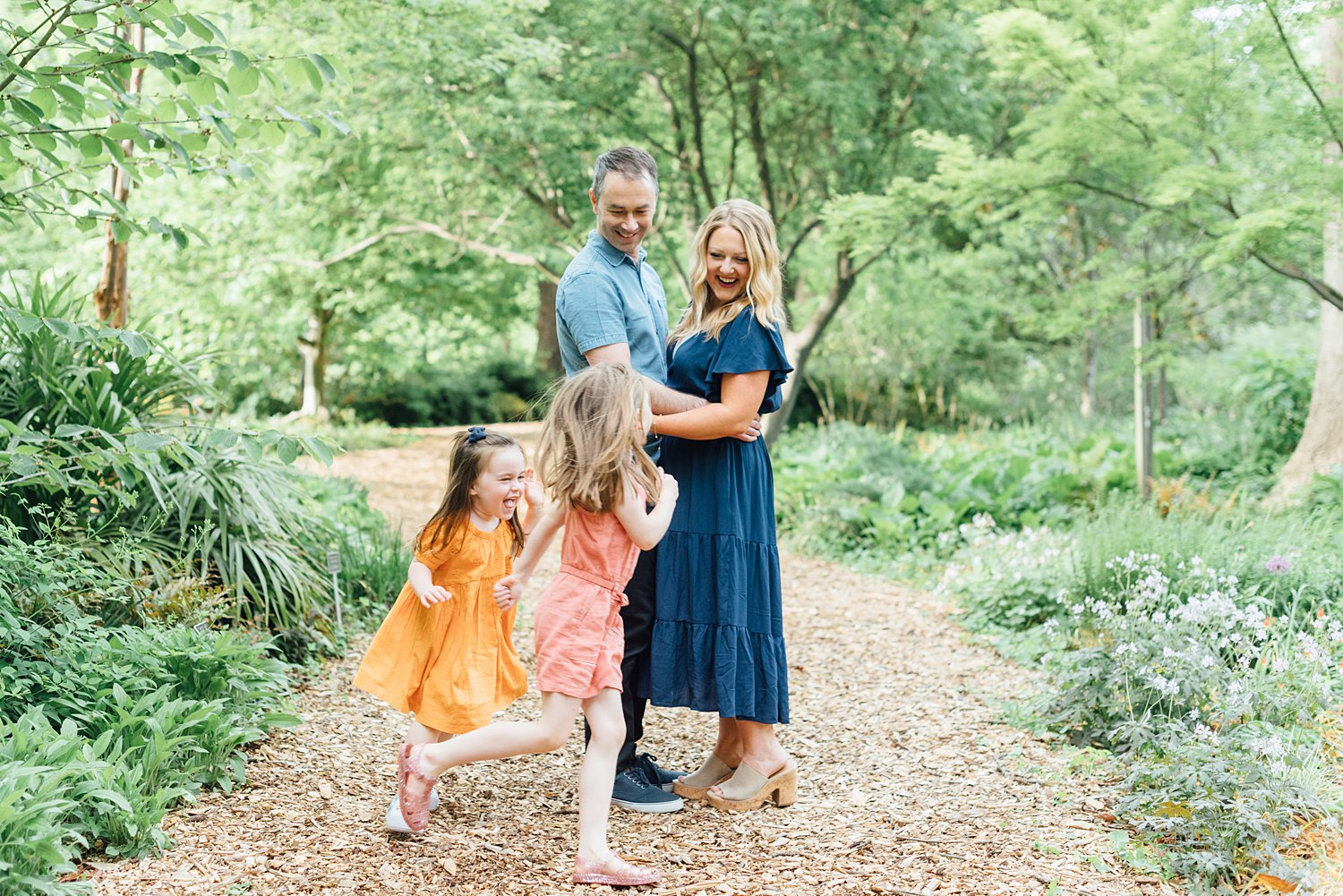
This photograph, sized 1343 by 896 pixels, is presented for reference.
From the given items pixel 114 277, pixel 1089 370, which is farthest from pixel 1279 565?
pixel 1089 370

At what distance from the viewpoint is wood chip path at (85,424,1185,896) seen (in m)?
2.62

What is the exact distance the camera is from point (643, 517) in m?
2.67

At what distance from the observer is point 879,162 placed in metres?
9.95

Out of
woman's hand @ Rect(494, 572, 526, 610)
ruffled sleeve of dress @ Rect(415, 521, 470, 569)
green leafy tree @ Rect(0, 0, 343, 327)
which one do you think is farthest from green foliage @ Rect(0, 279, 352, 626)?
woman's hand @ Rect(494, 572, 526, 610)

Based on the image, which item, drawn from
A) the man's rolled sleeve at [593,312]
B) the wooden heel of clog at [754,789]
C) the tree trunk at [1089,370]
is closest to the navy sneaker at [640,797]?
the wooden heel of clog at [754,789]

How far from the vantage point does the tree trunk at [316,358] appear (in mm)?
15441

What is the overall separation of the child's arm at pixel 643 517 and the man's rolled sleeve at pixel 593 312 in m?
0.45

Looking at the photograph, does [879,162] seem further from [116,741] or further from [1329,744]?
[116,741]

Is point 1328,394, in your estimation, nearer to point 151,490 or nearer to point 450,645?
point 450,645

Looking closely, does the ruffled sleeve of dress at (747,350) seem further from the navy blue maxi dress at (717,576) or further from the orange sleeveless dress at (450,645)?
the orange sleeveless dress at (450,645)

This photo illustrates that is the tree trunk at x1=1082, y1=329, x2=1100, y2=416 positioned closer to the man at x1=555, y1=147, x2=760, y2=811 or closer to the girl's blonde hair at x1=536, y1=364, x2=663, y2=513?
the man at x1=555, y1=147, x2=760, y2=811

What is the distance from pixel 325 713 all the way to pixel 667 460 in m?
1.73

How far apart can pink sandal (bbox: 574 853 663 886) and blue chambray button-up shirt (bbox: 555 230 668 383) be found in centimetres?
128

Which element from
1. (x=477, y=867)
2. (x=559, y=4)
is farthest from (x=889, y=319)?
(x=477, y=867)
